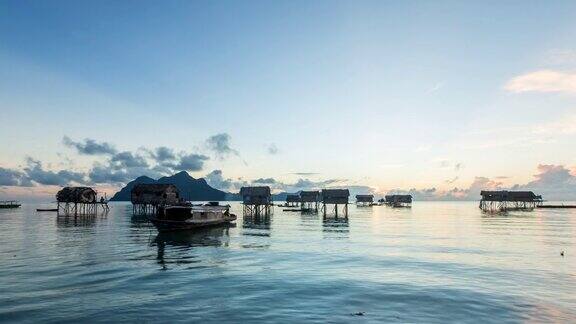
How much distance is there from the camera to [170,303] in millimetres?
19078

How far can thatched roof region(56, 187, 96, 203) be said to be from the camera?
11094 centimetres

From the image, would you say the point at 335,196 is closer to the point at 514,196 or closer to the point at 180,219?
the point at 180,219

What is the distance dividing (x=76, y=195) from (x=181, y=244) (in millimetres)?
82282

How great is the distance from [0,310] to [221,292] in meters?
9.85

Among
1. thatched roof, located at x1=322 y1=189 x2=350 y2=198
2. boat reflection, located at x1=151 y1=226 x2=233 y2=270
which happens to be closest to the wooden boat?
boat reflection, located at x1=151 y1=226 x2=233 y2=270

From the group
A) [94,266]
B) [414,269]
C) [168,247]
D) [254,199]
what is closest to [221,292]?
[94,266]

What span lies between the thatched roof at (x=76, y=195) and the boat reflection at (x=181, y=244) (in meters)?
66.4

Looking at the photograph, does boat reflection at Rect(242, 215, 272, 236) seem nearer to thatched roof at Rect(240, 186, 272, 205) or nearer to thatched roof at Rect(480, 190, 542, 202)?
thatched roof at Rect(240, 186, 272, 205)

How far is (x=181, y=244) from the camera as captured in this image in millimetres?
43469

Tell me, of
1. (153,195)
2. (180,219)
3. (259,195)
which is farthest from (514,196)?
(180,219)

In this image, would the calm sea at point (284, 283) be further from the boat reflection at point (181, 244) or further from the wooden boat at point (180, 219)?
the wooden boat at point (180, 219)

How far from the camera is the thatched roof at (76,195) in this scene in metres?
111

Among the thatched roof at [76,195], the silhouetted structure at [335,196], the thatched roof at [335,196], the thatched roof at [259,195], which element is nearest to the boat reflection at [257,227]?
the thatched roof at [259,195]

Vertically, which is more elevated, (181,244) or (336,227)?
(181,244)
